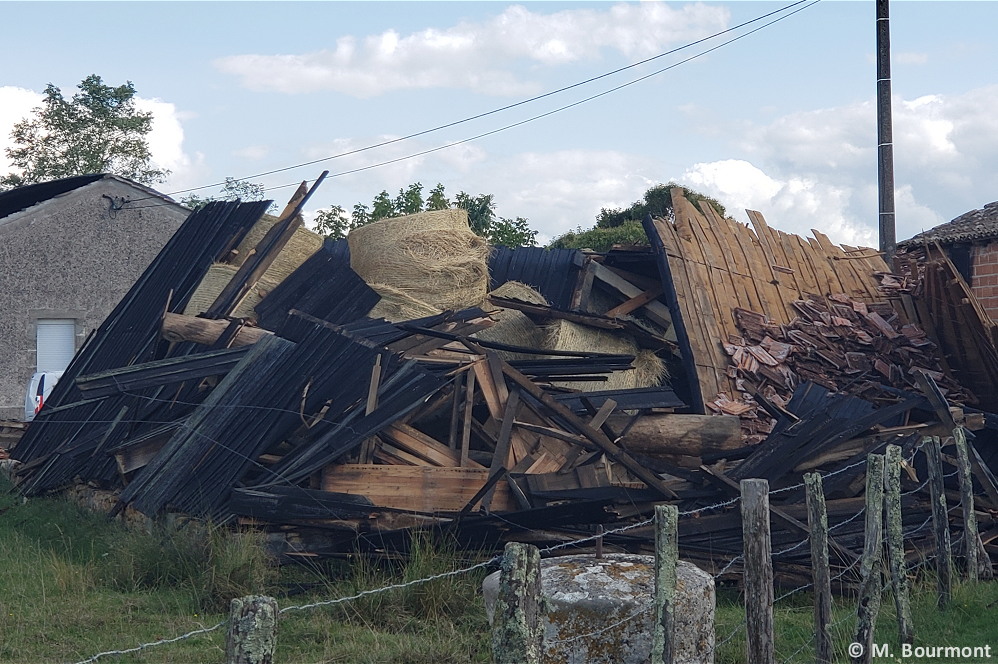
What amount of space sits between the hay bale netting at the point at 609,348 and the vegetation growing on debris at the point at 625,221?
699 inches

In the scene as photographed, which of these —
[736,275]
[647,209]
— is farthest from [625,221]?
[736,275]

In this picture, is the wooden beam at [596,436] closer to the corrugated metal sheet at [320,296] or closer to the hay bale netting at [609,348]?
the hay bale netting at [609,348]

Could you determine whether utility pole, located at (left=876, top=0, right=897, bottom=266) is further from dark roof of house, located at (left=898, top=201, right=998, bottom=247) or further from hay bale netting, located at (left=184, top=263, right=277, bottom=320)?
hay bale netting, located at (left=184, top=263, right=277, bottom=320)

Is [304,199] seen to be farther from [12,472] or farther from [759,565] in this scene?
[759,565]

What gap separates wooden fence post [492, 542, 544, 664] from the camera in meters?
3.46

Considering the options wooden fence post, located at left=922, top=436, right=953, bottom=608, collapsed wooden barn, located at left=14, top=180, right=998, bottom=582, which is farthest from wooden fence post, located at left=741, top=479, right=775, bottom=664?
wooden fence post, located at left=922, top=436, right=953, bottom=608

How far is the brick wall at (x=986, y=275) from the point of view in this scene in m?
17.5

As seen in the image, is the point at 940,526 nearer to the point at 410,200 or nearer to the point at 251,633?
the point at 251,633

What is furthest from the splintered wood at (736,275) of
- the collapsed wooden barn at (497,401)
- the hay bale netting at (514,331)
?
the hay bale netting at (514,331)

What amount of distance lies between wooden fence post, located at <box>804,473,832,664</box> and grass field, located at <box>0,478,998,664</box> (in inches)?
23.3

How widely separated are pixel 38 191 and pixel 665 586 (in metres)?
Result: 24.8

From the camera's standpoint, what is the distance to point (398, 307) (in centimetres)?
1245

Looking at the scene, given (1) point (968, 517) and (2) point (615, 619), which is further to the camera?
(1) point (968, 517)

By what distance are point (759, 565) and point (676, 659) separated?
2.61ft
